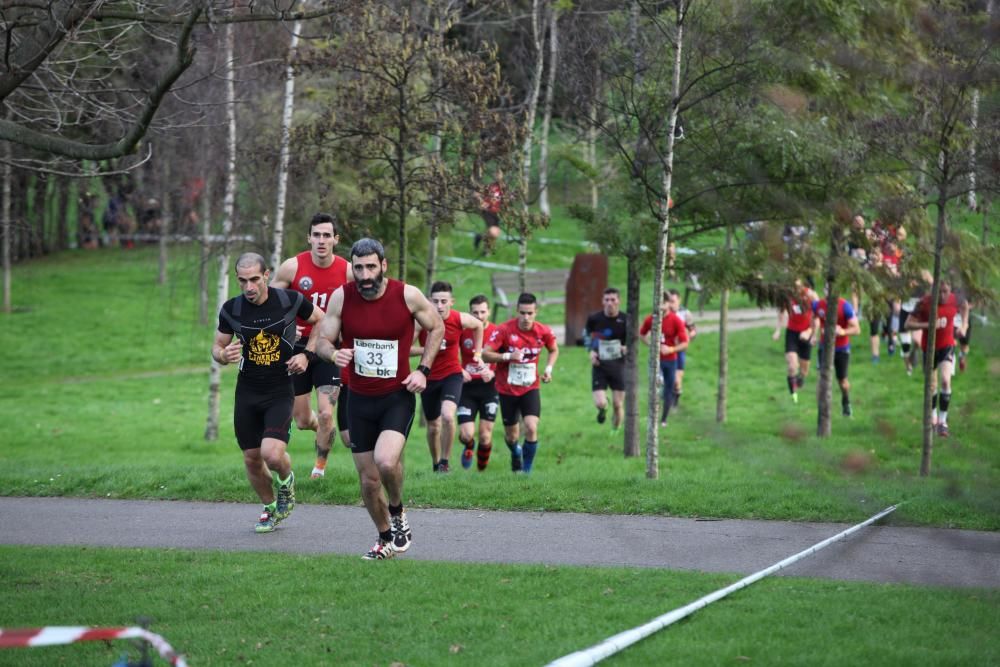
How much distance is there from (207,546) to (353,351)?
2.27 metres

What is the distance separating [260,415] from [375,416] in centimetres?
161

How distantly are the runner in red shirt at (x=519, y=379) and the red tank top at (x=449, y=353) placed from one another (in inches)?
23.7

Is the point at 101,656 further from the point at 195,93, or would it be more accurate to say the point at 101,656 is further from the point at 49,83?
the point at 195,93

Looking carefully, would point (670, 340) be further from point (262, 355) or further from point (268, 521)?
point (262, 355)

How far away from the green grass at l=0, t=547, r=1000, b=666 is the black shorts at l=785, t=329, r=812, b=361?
12.7m

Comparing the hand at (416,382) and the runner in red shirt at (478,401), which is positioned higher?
the hand at (416,382)

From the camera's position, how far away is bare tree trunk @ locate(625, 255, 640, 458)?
1453cm

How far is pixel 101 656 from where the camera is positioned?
591 cm

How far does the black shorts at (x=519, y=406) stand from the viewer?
1357cm

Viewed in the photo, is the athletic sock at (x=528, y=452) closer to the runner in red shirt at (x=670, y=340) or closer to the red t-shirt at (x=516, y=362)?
the red t-shirt at (x=516, y=362)

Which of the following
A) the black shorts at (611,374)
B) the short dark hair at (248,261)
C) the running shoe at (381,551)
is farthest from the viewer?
the black shorts at (611,374)

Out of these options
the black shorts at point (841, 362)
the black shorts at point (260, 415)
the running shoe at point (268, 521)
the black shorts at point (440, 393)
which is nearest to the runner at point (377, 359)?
the black shorts at point (260, 415)

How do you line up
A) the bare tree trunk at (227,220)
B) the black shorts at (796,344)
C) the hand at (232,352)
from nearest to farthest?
the hand at (232,352) → the bare tree trunk at (227,220) → the black shorts at (796,344)

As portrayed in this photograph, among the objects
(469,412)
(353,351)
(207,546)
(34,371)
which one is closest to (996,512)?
(353,351)
